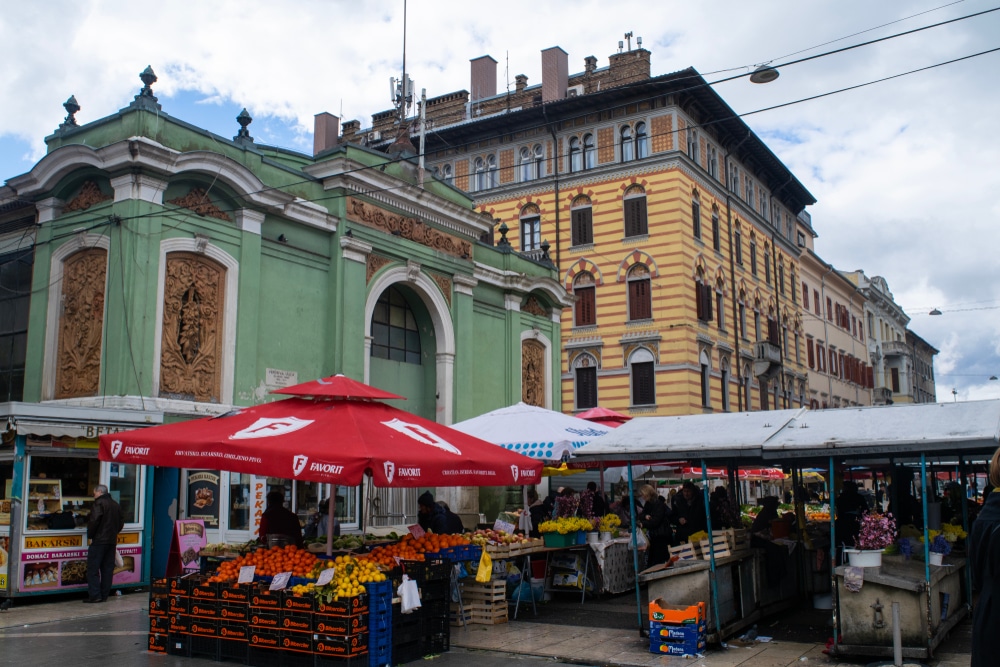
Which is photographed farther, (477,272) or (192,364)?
(477,272)

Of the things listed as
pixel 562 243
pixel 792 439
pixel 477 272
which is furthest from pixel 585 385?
pixel 792 439

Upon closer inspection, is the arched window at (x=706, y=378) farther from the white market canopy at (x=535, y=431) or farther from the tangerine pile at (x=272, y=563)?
the tangerine pile at (x=272, y=563)

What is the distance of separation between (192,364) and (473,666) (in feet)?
30.7

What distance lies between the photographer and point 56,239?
17516 mm

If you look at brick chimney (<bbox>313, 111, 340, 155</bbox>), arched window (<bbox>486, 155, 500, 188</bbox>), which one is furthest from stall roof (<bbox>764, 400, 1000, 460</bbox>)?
brick chimney (<bbox>313, 111, 340, 155</bbox>)

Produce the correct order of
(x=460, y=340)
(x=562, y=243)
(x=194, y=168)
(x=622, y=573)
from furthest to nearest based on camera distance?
(x=562, y=243) < (x=460, y=340) < (x=194, y=168) < (x=622, y=573)

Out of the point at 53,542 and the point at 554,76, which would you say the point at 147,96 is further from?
the point at 554,76

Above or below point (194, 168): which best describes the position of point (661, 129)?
above

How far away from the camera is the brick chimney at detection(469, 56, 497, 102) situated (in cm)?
4119

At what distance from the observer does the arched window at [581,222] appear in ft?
121

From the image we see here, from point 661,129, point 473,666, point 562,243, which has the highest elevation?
point 661,129

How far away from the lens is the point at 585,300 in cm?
3703

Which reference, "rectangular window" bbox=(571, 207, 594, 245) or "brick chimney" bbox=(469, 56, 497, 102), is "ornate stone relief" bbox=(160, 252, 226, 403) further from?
"brick chimney" bbox=(469, 56, 497, 102)

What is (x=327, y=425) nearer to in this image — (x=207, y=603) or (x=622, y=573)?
(x=207, y=603)
